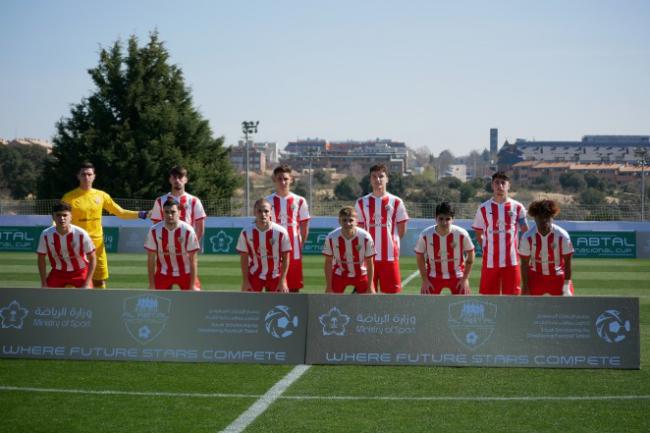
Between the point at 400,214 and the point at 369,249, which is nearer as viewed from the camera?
the point at 369,249

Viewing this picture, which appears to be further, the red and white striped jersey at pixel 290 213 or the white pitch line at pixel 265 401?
the red and white striped jersey at pixel 290 213

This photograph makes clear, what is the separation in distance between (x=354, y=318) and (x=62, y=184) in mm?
37185

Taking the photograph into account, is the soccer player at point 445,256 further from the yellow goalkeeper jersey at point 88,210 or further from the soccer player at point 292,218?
the yellow goalkeeper jersey at point 88,210

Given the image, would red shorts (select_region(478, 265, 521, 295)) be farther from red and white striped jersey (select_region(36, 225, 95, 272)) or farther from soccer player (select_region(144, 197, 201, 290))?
red and white striped jersey (select_region(36, 225, 95, 272))

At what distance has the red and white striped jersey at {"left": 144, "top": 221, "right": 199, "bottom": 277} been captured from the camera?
9.14 metres

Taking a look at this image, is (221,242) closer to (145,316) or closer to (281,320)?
(145,316)

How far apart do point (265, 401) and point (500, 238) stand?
169 inches

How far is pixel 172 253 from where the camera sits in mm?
9203

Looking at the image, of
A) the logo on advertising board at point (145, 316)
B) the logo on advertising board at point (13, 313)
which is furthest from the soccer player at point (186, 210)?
the logo on advertising board at point (13, 313)

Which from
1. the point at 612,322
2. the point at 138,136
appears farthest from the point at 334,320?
the point at 138,136

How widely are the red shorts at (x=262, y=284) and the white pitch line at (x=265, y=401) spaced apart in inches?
47.9

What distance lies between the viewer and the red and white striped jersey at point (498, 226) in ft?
33.0

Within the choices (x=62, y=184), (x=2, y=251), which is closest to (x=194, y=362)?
(x=2, y=251)

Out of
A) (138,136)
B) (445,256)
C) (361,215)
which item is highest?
(138,136)
